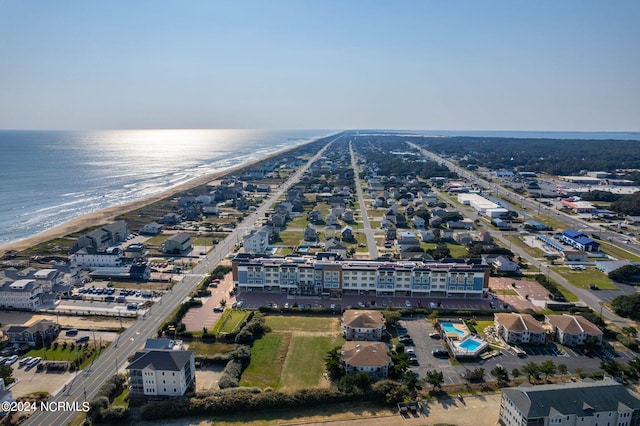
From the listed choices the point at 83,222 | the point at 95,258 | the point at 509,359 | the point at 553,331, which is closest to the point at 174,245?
the point at 95,258

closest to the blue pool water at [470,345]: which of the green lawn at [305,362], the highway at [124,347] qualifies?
the green lawn at [305,362]

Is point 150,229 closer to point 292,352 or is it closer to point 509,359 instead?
point 292,352

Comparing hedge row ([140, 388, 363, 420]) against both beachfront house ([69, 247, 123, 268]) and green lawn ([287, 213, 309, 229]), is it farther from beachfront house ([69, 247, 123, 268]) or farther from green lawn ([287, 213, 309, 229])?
green lawn ([287, 213, 309, 229])

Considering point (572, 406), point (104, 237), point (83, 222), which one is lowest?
point (83, 222)

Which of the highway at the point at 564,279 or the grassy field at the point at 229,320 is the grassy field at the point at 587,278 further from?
the grassy field at the point at 229,320

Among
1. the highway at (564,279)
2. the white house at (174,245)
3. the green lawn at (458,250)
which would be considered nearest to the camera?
the highway at (564,279)

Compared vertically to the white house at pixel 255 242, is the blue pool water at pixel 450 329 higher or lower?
lower
